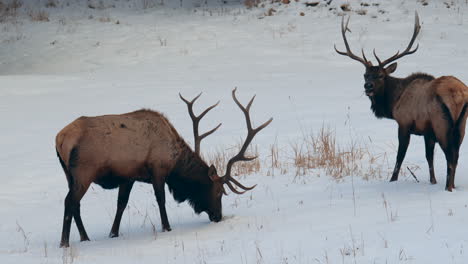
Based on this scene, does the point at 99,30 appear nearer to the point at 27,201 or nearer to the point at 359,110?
the point at 359,110

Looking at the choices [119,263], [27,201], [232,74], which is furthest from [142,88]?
[119,263]

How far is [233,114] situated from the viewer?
1530 centimetres

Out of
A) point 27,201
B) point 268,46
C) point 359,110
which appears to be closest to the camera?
point 27,201

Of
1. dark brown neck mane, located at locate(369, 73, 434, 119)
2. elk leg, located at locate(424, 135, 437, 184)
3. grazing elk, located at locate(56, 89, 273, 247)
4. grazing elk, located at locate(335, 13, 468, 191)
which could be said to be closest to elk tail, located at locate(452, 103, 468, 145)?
grazing elk, located at locate(335, 13, 468, 191)

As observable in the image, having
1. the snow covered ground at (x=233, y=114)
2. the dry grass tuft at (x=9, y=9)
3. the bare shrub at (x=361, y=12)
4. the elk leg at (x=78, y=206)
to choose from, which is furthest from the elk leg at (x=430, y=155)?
the dry grass tuft at (x=9, y=9)

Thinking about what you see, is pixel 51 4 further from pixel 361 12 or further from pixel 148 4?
pixel 361 12

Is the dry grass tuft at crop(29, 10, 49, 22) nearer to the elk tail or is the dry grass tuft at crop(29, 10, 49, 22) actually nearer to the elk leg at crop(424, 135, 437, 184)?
the elk leg at crop(424, 135, 437, 184)

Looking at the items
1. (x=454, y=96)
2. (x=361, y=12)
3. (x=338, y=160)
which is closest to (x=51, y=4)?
(x=361, y=12)

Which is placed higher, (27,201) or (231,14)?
(231,14)

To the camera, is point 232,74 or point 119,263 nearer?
point 119,263

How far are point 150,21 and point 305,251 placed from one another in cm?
1802

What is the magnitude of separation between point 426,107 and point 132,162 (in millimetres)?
3212

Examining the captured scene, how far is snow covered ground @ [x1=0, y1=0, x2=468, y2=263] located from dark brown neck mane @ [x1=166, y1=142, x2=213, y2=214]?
335 millimetres

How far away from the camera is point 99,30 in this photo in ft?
76.5
